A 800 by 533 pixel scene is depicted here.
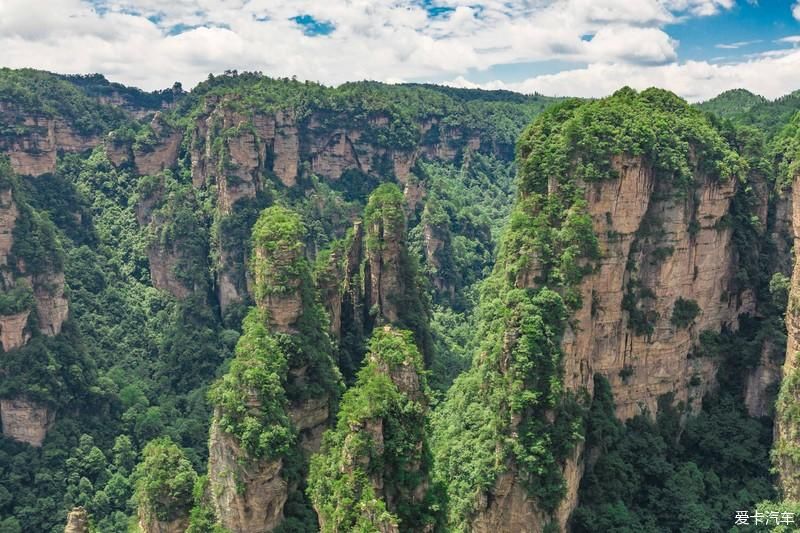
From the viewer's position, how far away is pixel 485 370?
121ft

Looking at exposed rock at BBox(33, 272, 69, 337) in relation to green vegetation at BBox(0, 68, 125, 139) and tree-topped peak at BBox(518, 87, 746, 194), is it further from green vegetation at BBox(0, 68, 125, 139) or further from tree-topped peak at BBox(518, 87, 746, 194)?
tree-topped peak at BBox(518, 87, 746, 194)

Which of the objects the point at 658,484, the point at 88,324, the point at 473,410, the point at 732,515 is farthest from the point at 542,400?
the point at 88,324

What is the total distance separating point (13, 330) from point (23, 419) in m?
6.81

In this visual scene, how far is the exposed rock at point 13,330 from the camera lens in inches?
2176

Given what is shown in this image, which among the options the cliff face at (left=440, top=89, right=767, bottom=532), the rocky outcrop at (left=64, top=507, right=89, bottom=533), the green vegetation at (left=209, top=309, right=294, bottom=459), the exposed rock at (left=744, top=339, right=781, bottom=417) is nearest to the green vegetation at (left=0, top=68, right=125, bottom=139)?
the green vegetation at (left=209, top=309, right=294, bottom=459)

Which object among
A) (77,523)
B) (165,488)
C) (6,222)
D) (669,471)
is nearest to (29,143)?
(6,222)

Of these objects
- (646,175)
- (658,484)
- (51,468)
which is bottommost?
(51,468)

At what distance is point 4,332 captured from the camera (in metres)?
55.4

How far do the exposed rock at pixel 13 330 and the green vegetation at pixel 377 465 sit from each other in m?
38.5

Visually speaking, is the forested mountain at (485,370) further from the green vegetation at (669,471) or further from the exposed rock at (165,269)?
the exposed rock at (165,269)

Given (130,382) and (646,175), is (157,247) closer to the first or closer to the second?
(130,382)

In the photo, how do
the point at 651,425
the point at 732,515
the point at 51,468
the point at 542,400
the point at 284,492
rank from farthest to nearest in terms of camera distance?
the point at 51,468
the point at 651,425
the point at 732,515
the point at 542,400
the point at 284,492

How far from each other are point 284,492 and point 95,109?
78.1 metres

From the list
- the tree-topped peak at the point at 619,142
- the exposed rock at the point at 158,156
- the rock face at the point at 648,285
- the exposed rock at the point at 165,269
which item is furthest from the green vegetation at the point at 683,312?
the exposed rock at the point at 158,156
